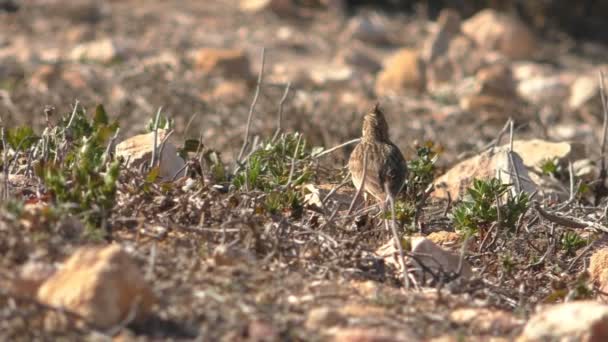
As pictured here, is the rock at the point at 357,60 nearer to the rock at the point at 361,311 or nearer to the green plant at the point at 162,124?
the green plant at the point at 162,124

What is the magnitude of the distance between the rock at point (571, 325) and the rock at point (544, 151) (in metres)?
3.17

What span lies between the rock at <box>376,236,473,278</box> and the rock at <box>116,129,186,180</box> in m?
1.12

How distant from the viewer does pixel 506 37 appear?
13.9 meters

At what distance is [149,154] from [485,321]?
6.37 ft

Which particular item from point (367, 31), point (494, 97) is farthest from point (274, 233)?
point (367, 31)

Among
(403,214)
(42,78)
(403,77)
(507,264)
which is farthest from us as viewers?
(403,77)

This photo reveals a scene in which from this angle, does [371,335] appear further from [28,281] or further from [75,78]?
[75,78]

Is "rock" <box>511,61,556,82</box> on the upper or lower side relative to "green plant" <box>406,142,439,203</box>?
lower

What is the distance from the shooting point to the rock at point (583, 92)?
1115cm

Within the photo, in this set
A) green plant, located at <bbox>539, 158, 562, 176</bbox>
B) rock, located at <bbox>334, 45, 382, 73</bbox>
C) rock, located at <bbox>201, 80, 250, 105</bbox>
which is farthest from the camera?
rock, located at <bbox>334, 45, 382, 73</bbox>

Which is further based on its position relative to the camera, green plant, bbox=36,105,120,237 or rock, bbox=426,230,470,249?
rock, bbox=426,230,470,249

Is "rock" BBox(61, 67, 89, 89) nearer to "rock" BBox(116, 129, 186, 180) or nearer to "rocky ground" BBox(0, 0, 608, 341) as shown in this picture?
"rocky ground" BBox(0, 0, 608, 341)

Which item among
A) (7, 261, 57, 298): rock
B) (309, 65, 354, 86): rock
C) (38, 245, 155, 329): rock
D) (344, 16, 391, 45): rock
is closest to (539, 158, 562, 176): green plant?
(38, 245, 155, 329): rock

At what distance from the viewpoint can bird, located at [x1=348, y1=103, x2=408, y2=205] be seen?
15.8ft
